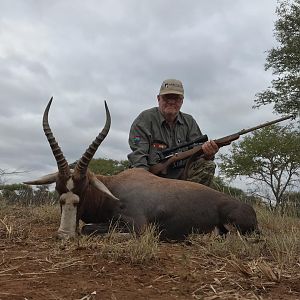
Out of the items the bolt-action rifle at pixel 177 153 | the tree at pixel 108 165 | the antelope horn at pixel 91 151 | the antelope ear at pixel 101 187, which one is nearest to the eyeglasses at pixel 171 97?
the bolt-action rifle at pixel 177 153

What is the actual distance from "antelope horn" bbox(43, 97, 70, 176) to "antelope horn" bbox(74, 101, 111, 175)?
0.11m

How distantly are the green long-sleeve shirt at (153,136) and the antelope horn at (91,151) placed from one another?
39.8 inches

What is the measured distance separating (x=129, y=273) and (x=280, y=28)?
511 inches

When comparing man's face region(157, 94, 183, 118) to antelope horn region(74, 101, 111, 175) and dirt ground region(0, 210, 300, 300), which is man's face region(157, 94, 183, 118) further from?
dirt ground region(0, 210, 300, 300)

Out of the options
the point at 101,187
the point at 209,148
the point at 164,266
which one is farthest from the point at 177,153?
the point at 164,266

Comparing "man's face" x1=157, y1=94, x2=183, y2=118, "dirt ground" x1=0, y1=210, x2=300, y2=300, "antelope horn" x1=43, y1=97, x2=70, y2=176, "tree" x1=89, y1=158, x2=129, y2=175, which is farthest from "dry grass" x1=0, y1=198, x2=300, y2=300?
"tree" x1=89, y1=158, x2=129, y2=175

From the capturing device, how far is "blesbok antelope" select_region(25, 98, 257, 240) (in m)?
4.26

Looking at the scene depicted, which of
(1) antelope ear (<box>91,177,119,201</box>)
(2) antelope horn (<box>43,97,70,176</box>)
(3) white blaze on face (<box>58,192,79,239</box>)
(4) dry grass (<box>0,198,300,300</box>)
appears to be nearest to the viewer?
(4) dry grass (<box>0,198,300,300</box>)

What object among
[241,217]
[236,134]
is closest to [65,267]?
[241,217]

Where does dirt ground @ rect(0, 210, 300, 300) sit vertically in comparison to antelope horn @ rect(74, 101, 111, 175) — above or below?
below

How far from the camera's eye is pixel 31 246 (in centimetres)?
367

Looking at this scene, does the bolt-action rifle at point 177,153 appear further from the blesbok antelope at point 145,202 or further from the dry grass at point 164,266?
the dry grass at point 164,266

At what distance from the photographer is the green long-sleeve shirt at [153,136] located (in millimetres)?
5418

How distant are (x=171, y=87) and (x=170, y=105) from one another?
0.75 feet
